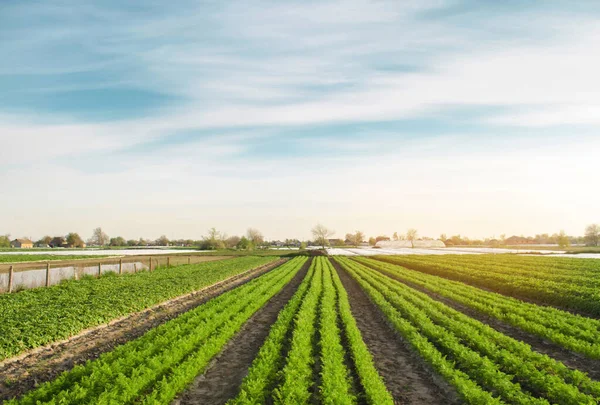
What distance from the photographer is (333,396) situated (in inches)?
322

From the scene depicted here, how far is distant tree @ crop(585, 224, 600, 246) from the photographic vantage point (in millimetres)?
149500

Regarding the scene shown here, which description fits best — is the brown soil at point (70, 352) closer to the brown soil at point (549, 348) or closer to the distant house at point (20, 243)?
the brown soil at point (549, 348)

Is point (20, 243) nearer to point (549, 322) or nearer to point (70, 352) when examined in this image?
point (70, 352)

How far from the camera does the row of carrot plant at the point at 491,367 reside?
857 cm

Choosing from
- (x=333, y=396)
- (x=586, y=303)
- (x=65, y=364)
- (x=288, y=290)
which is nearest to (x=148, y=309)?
(x=65, y=364)

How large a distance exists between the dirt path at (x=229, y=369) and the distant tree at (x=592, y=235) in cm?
17561

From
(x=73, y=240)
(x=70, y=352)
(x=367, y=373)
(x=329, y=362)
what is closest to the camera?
(x=367, y=373)

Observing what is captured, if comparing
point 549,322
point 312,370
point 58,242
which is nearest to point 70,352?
point 312,370

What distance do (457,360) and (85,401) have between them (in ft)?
31.1

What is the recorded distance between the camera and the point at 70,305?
58.8 ft

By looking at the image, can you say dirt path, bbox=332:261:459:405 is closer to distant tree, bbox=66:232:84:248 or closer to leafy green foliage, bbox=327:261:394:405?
leafy green foliage, bbox=327:261:394:405

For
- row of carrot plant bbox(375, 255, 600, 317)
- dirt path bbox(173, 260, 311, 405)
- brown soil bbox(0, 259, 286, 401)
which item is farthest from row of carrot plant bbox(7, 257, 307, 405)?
row of carrot plant bbox(375, 255, 600, 317)

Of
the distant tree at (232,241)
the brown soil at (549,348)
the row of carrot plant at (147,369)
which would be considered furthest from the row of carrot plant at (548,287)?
the distant tree at (232,241)

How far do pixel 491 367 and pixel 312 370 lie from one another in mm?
4643
